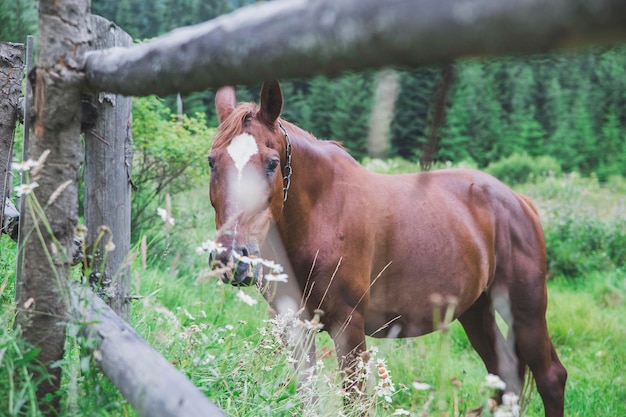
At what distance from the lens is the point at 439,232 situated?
3.77 metres

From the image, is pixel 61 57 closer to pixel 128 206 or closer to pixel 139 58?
pixel 139 58

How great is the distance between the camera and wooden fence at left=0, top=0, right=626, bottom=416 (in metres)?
0.80

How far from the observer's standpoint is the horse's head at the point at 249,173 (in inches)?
100

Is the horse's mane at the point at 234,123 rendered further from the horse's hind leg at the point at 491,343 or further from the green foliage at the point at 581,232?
the green foliage at the point at 581,232

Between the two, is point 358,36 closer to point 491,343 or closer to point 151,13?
point 491,343

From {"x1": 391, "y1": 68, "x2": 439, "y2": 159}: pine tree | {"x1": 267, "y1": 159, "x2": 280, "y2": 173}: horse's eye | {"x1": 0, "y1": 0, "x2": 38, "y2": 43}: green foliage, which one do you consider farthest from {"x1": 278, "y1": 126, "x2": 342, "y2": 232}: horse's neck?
{"x1": 0, "y1": 0, "x2": 38, "y2": 43}: green foliage

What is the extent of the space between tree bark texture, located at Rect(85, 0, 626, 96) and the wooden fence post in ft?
2.30

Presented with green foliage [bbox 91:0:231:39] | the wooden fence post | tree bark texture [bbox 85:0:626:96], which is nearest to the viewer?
tree bark texture [bbox 85:0:626:96]

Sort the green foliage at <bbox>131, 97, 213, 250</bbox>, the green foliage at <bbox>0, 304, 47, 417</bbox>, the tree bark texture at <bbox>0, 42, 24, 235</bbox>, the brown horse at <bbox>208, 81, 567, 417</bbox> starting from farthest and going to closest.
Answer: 1. the green foliage at <bbox>131, 97, 213, 250</bbox>
2. the tree bark texture at <bbox>0, 42, 24, 235</bbox>
3. the brown horse at <bbox>208, 81, 567, 417</bbox>
4. the green foliage at <bbox>0, 304, 47, 417</bbox>

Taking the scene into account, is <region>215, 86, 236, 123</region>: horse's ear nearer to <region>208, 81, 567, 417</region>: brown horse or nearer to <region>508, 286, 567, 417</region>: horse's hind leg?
<region>208, 81, 567, 417</region>: brown horse

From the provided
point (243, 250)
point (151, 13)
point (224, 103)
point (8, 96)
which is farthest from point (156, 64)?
point (151, 13)

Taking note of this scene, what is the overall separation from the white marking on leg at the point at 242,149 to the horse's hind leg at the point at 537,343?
2515mm

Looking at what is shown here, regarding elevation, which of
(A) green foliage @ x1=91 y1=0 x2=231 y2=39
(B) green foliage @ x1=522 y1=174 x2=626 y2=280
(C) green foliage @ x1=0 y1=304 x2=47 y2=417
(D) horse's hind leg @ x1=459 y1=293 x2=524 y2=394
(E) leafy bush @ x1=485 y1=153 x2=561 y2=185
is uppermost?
(A) green foliage @ x1=91 y1=0 x2=231 y2=39

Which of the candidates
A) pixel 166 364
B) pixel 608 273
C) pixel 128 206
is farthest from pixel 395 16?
pixel 608 273
